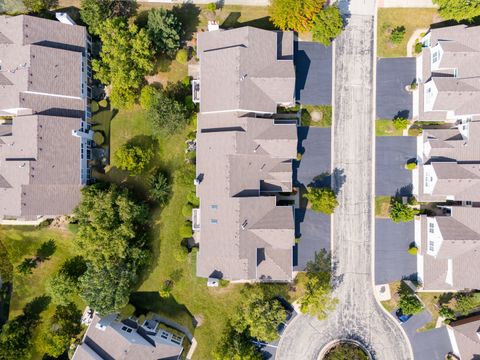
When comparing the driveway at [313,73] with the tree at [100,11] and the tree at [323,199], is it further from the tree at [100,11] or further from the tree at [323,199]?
the tree at [100,11]

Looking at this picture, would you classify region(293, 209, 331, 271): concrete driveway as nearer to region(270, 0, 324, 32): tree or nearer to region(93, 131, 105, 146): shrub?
region(270, 0, 324, 32): tree

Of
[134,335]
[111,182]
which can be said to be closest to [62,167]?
[111,182]

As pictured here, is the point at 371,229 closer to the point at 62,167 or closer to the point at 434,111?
the point at 434,111

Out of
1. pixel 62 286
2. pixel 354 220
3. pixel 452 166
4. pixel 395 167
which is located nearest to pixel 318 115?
pixel 395 167

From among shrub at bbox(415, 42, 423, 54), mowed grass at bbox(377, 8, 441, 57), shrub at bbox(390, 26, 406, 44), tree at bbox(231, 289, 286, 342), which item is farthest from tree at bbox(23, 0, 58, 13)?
shrub at bbox(415, 42, 423, 54)

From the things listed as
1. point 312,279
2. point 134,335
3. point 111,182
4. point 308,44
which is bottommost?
point 134,335

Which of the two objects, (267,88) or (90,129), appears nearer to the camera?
(267,88)

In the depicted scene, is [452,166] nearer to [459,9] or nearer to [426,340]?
[459,9]
